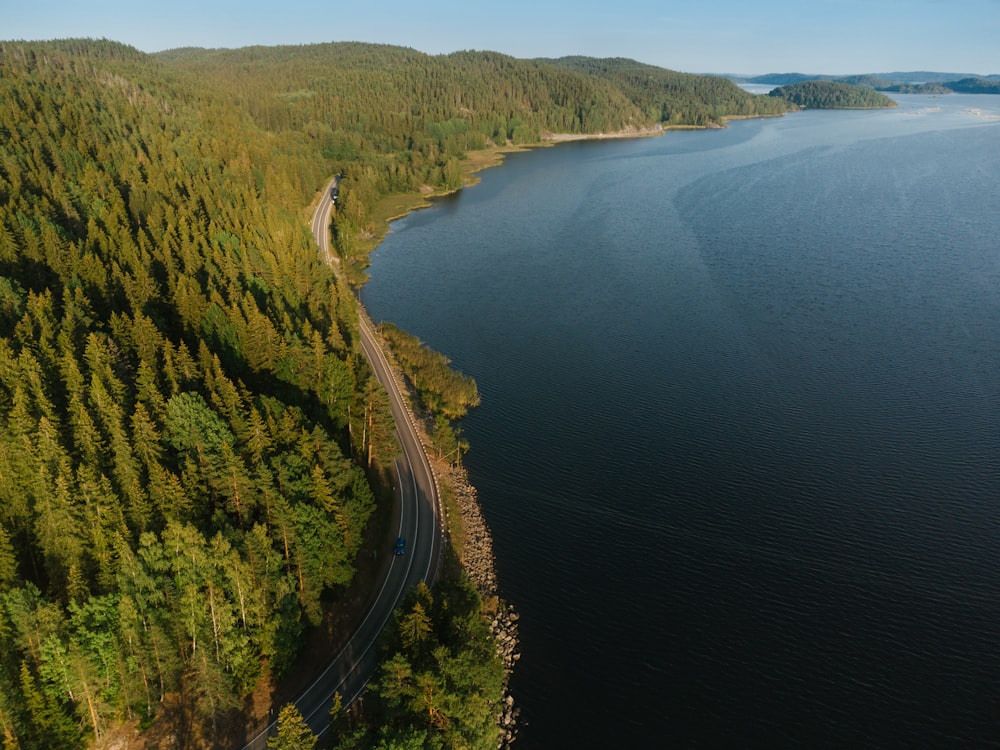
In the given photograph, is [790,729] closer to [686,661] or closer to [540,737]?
[686,661]

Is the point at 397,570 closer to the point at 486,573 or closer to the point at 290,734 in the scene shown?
the point at 486,573

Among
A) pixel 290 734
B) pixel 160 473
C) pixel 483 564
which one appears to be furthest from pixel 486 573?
pixel 160 473

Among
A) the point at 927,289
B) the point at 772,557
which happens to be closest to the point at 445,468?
the point at 772,557

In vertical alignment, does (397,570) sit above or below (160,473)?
below

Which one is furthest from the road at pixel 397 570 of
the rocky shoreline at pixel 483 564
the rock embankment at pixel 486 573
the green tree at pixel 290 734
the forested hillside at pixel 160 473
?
the green tree at pixel 290 734

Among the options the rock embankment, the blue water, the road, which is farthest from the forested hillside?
the blue water

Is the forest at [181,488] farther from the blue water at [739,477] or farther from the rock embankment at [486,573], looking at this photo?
the blue water at [739,477]

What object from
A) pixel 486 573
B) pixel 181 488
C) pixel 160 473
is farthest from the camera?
pixel 486 573
